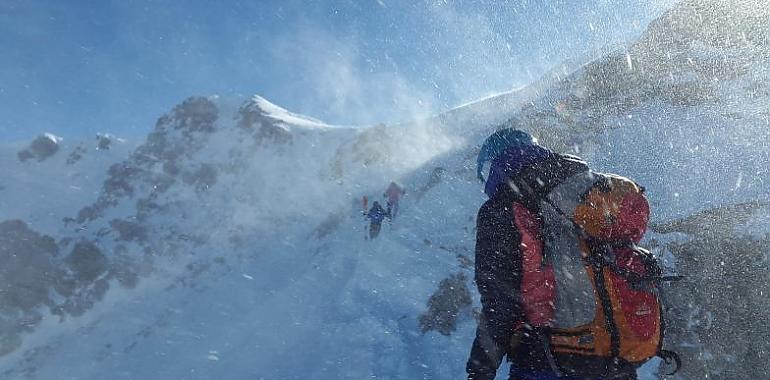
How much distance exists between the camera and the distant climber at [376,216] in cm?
2066

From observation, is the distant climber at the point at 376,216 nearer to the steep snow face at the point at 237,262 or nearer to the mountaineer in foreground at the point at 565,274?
the steep snow face at the point at 237,262

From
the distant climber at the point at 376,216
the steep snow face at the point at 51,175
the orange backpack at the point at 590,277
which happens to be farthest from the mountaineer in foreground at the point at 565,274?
the steep snow face at the point at 51,175

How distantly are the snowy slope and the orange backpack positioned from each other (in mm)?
10723

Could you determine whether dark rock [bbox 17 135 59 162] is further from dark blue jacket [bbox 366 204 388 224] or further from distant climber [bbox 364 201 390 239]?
dark blue jacket [bbox 366 204 388 224]

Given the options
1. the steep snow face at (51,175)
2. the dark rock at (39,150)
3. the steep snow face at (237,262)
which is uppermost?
the dark rock at (39,150)

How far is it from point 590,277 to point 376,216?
18.6 m

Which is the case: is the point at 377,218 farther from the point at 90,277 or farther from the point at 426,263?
the point at 90,277

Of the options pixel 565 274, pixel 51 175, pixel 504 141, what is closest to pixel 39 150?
pixel 51 175

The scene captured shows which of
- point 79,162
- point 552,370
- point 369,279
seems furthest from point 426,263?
point 79,162

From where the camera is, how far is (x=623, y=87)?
2800 cm

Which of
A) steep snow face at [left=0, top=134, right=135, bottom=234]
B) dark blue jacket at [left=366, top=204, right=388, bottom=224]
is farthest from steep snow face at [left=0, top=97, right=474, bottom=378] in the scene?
steep snow face at [left=0, top=134, right=135, bottom=234]

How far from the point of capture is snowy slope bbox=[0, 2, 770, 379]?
15.9 m

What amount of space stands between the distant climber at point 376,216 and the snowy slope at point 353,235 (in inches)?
23.0

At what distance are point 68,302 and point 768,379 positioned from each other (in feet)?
131
